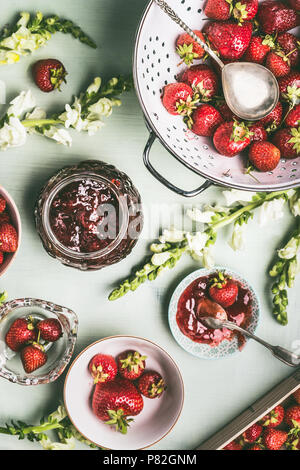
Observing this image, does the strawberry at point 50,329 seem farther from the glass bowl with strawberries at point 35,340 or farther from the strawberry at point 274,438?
the strawberry at point 274,438

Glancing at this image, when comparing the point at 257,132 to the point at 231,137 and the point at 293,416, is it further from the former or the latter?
the point at 293,416

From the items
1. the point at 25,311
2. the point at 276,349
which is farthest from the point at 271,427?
the point at 25,311

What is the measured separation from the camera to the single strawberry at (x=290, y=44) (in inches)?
37.4

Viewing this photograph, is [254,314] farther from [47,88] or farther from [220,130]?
[47,88]

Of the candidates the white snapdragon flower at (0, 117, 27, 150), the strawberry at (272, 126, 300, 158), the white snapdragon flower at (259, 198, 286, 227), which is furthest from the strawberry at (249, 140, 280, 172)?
the white snapdragon flower at (0, 117, 27, 150)

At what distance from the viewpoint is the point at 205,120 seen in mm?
942

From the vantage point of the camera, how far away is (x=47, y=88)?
1004 millimetres

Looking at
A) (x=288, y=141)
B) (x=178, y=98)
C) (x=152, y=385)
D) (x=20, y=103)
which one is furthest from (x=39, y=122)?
(x=152, y=385)

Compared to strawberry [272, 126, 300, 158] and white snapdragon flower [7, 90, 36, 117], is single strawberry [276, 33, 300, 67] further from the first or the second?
white snapdragon flower [7, 90, 36, 117]

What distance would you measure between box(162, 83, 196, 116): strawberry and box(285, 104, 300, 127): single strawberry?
0.20 metres

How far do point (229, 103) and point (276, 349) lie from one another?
1.75 ft

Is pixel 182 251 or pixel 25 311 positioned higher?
pixel 182 251

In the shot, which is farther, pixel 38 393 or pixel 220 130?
pixel 38 393

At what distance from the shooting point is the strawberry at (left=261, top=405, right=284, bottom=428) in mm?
1097
